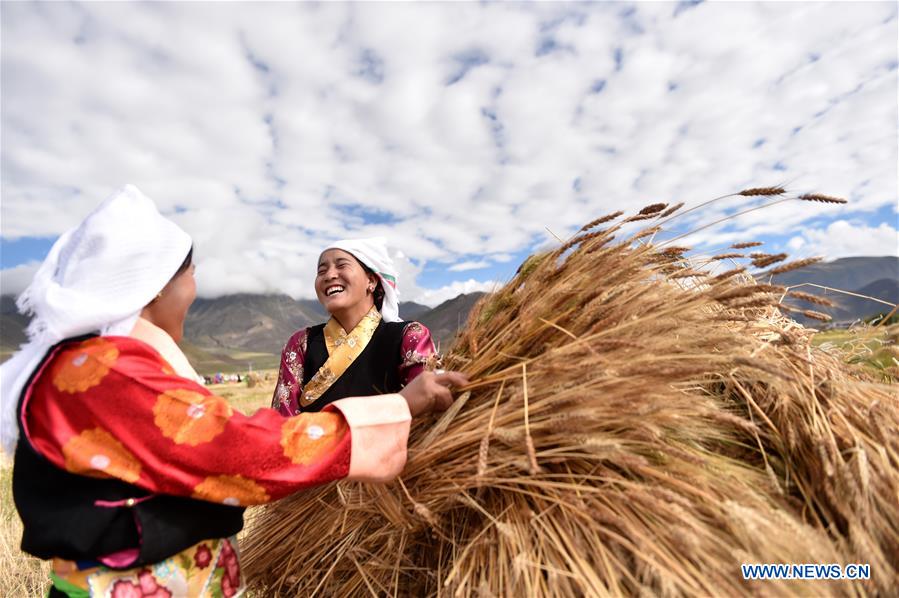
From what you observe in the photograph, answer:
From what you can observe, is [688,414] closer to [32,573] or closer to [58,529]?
[58,529]

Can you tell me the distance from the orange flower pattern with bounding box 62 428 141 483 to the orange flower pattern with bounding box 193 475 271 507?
157 millimetres

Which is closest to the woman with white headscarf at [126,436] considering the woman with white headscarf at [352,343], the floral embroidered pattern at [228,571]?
the floral embroidered pattern at [228,571]

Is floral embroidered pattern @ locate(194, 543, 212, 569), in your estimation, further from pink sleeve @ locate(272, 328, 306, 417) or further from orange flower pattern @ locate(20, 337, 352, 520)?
pink sleeve @ locate(272, 328, 306, 417)

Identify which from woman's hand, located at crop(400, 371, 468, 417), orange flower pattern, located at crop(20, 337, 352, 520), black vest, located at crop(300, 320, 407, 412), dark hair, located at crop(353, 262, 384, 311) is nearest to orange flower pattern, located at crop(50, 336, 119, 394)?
orange flower pattern, located at crop(20, 337, 352, 520)

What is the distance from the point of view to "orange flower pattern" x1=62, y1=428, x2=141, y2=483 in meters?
1.13

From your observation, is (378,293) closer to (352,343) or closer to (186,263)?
(352,343)

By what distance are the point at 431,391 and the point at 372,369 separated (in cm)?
107

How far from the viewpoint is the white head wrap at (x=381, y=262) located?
2621 millimetres

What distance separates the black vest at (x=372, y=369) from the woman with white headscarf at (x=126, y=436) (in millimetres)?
1077

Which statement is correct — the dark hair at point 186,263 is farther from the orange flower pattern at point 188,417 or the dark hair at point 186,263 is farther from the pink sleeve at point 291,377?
the pink sleeve at point 291,377

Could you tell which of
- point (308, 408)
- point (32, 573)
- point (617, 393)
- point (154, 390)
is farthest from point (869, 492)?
point (32, 573)

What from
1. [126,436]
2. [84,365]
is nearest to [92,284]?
[84,365]

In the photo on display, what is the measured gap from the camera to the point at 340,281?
2547mm

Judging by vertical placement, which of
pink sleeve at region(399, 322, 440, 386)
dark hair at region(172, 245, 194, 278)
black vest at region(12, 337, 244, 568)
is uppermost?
dark hair at region(172, 245, 194, 278)
